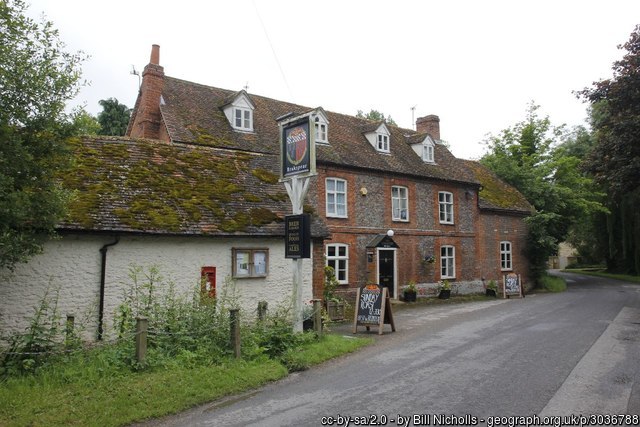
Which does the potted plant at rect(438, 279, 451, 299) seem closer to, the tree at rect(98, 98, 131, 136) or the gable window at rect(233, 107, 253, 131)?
the gable window at rect(233, 107, 253, 131)

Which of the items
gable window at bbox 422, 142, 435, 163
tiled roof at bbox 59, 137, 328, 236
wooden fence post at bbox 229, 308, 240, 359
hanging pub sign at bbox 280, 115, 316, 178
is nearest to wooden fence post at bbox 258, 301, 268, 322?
wooden fence post at bbox 229, 308, 240, 359

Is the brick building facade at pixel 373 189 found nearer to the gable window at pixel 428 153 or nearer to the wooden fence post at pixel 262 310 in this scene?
the gable window at pixel 428 153

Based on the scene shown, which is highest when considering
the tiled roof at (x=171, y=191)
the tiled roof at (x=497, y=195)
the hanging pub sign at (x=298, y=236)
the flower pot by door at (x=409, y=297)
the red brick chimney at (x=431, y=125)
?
the red brick chimney at (x=431, y=125)

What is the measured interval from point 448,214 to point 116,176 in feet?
60.4

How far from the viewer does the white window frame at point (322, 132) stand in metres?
22.8

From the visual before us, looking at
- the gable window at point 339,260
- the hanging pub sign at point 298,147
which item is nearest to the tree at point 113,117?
the gable window at point 339,260

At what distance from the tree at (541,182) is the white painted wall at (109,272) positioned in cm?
2239

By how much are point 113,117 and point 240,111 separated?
20960mm

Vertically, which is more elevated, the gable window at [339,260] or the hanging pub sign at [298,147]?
the hanging pub sign at [298,147]

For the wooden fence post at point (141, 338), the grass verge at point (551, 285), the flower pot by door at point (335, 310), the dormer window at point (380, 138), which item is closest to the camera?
the wooden fence post at point (141, 338)

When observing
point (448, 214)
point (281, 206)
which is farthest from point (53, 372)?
point (448, 214)

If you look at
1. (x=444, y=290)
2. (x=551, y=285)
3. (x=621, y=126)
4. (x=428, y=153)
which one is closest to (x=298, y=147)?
(x=621, y=126)

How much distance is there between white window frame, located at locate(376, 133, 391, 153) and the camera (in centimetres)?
2543

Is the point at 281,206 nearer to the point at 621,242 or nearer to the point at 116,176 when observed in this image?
the point at 116,176
